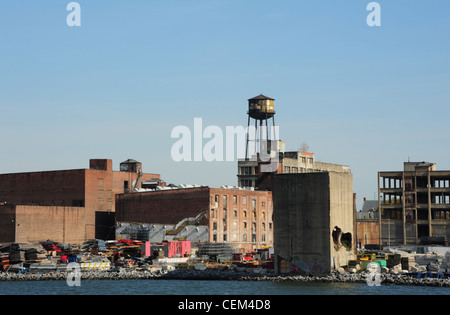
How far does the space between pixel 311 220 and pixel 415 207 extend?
221ft

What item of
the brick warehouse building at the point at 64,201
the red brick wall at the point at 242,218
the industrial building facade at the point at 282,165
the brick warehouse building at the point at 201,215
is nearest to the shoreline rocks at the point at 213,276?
the brick warehouse building at the point at 64,201

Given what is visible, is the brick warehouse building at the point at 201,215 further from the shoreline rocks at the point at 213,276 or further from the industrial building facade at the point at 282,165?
the industrial building facade at the point at 282,165

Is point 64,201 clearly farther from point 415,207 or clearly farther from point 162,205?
point 415,207

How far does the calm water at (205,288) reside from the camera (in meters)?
62.1

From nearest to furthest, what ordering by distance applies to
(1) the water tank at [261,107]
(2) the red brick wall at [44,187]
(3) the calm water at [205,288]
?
1. (3) the calm water at [205,288]
2. (2) the red brick wall at [44,187]
3. (1) the water tank at [261,107]

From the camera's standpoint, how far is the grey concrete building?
6988cm

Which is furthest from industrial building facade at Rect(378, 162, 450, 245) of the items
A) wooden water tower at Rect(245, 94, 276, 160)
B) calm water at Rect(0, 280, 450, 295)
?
calm water at Rect(0, 280, 450, 295)

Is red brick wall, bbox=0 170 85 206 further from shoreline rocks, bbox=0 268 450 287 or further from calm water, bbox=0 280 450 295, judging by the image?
calm water, bbox=0 280 450 295

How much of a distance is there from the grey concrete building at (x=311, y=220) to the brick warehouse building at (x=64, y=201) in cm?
4885

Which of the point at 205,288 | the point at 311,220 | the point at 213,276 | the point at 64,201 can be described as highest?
the point at 64,201

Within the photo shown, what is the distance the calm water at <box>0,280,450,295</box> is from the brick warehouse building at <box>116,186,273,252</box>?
116 feet

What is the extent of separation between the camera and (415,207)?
132500 millimetres

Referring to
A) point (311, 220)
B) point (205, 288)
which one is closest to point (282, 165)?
point (311, 220)

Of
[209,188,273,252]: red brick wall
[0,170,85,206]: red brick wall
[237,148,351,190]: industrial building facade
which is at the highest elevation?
[237,148,351,190]: industrial building facade
